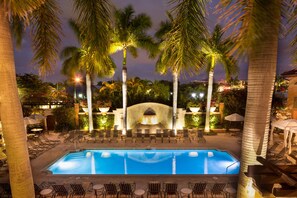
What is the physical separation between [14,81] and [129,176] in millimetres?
7531

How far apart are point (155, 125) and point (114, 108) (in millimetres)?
4692

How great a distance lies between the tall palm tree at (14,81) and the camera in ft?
12.9

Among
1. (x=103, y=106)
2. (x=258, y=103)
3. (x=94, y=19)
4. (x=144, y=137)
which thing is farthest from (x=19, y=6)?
(x=103, y=106)

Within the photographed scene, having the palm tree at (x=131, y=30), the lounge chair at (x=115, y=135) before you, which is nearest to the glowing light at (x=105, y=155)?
the lounge chair at (x=115, y=135)

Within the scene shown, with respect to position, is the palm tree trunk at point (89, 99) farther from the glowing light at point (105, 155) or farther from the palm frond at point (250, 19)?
the palm frond at point (250, 19)

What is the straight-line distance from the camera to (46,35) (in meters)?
5.22

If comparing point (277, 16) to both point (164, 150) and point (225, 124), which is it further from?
point (225, 124)

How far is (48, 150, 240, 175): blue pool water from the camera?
479 inches

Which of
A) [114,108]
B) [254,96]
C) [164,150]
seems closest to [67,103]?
[114,108]

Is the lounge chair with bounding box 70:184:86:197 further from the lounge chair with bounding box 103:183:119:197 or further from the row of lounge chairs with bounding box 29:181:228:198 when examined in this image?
the lounge chair with bounding box 103:183:119:197

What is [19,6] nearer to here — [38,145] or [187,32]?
[187,32]

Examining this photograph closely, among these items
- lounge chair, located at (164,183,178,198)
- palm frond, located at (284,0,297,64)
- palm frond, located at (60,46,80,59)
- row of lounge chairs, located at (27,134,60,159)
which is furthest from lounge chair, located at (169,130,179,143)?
palm frond, located at (284,0,297,64)

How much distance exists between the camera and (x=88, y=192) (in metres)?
8.65

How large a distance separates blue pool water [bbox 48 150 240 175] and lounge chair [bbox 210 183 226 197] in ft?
12.0
